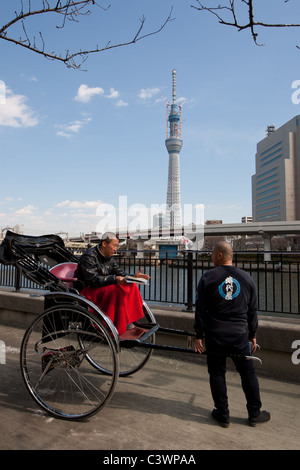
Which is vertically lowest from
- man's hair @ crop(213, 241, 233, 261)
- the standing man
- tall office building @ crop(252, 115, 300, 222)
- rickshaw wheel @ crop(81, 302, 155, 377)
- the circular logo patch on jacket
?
rickshaw wheel @ crop(81, 302, 155, 377)

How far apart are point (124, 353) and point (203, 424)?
227 cm

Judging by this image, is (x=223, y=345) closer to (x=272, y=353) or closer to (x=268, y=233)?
(x=272, y=353)

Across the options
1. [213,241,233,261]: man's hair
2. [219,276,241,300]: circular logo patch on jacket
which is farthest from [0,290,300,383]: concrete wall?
[213,241,233,261]: man's hair

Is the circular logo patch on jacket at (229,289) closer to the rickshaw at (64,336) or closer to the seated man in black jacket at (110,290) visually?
the rickshaw at (64,336)

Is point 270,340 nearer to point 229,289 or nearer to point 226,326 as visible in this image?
point 226,326

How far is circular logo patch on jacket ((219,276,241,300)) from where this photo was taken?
9.25 ft

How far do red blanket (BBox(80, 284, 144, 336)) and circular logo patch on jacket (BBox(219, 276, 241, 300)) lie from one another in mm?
968

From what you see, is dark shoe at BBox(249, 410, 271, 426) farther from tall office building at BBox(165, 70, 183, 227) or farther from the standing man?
tall office building at BBox(165, 70, 183, 227)

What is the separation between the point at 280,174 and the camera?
112m

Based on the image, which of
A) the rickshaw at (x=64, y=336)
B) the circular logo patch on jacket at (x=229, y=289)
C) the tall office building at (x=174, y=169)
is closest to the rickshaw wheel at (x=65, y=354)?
the rickshaw at (x=64, y=336)

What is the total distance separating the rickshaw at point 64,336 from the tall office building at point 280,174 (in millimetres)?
113426

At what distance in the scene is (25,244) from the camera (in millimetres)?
3941

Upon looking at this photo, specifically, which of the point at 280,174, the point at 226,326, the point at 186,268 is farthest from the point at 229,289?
the point at 280,174

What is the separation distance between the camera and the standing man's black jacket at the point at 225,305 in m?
2.81
